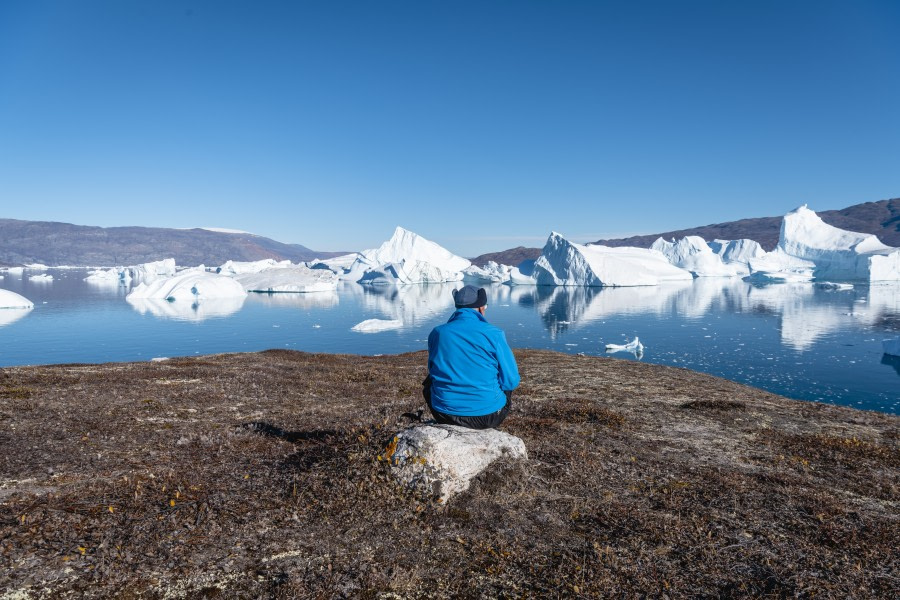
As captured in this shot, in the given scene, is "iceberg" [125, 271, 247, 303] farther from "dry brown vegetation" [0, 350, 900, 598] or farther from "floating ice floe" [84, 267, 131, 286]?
"dry brown vegetation" [0, 350, 900, 598]

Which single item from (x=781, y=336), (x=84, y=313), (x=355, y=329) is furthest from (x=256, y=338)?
(x=781, y=336)

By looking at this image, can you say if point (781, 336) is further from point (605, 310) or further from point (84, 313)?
point (84, 313)

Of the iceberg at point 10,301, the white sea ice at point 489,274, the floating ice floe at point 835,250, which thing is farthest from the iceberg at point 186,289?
the floating ice floe at point 835,250

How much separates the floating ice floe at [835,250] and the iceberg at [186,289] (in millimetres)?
120604

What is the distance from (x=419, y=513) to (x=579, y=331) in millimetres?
45440

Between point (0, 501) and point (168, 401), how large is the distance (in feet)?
20.0

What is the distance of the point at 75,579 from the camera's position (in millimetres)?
4188

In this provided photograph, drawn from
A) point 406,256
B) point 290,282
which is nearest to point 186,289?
point 290,282

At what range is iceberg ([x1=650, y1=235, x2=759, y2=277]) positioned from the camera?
138m

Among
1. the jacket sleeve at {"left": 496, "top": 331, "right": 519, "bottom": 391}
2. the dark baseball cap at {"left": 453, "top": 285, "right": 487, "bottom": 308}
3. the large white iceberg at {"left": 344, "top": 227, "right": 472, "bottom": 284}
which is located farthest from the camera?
the large white iceberg at {"left": 344, "top": 227, "right": 472, "bottom": 284}

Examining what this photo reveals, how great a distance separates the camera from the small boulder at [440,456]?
5.93 meters

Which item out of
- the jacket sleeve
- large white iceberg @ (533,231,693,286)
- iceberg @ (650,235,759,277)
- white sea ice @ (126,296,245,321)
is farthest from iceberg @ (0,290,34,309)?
iceberg @ (650,235,759,277)

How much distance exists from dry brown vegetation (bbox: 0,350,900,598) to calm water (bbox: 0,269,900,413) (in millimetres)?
21802

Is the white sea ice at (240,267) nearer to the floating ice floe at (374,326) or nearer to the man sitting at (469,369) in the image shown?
the floating ice floe at (374,326)
